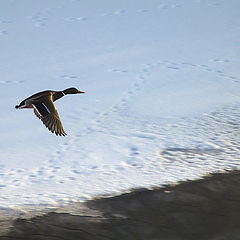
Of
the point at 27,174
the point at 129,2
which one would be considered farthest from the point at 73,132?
the point at 129,2

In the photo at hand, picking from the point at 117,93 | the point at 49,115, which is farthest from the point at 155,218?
the point at 117,93

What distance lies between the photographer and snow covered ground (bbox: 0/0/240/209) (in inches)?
126

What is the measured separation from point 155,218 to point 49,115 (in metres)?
0.70

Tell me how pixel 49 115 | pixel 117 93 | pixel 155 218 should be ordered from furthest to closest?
pixel 117 93, pixel 155 218, pixel 49 115

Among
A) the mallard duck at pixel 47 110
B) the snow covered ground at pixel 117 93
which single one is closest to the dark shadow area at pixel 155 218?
the snow covered ground at pixel 117 93

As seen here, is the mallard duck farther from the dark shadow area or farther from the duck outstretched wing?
the dark shadow area

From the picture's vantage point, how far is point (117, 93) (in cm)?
432

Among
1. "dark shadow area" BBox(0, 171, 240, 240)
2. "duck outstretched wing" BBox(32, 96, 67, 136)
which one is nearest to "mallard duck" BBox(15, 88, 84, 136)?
"duck outstretched wing" BBox(32, 96, 67, 136)

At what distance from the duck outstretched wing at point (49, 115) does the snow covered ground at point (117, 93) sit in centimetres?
55

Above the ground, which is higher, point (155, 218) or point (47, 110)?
point (47, 110)

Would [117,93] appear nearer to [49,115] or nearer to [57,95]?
[57,95]

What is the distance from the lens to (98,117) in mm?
3986

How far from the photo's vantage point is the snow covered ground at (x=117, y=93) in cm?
321

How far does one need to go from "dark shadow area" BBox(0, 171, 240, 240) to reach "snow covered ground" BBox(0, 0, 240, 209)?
0.15 metres
